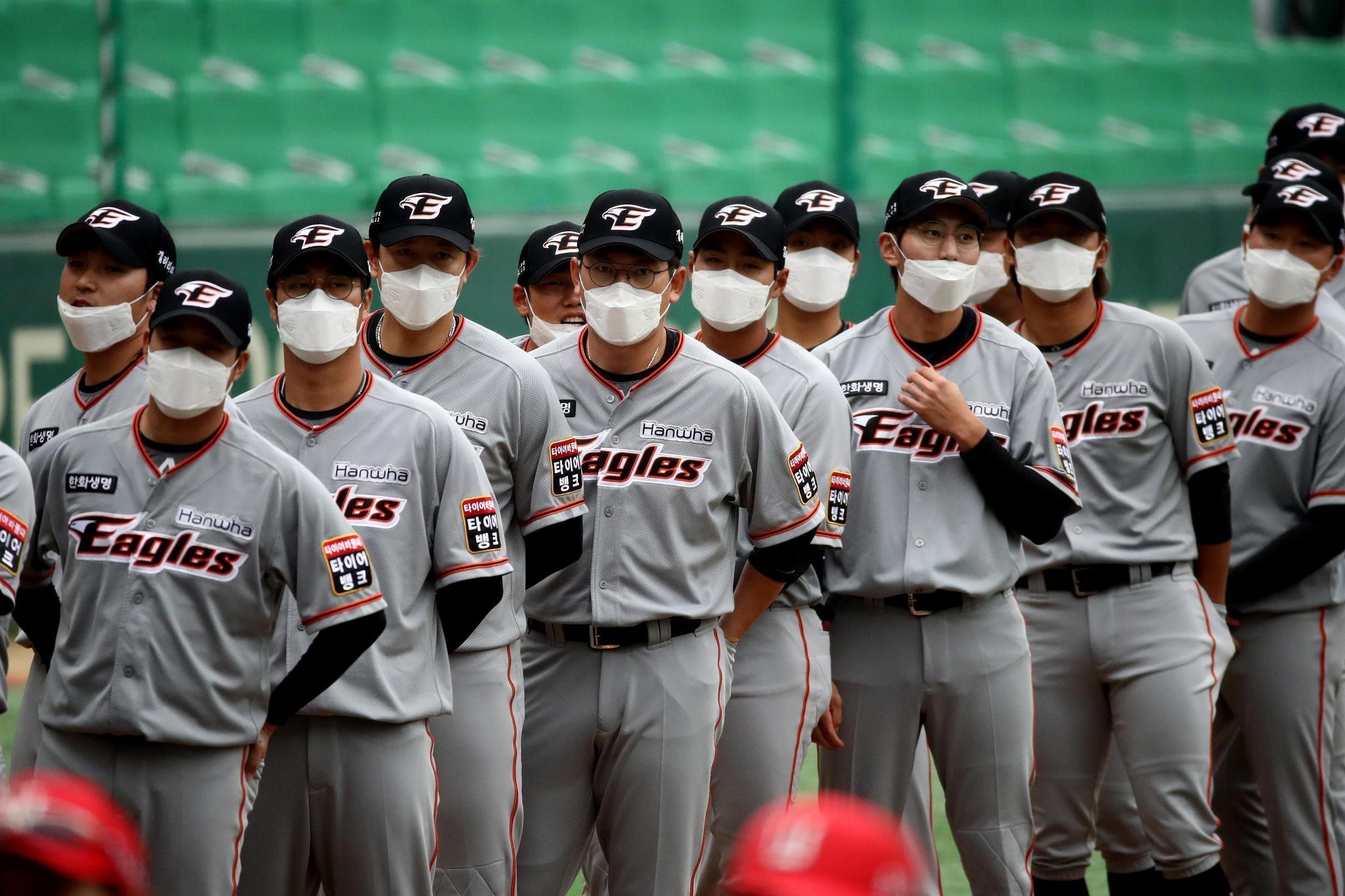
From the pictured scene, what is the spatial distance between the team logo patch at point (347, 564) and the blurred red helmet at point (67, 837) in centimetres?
150

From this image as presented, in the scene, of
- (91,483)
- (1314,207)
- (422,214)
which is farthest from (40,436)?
(1314,207)

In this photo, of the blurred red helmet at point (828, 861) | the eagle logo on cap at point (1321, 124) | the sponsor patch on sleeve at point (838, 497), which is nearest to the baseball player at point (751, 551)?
the sponsor patch on sleeve at point (838, 497)

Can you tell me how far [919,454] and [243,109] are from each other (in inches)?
281

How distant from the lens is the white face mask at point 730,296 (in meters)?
4.20

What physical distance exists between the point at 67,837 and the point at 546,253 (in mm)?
3515

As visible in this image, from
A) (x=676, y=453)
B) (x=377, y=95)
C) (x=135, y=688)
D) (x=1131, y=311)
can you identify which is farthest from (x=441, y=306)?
(x=377, y=95)

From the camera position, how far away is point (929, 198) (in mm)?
4320

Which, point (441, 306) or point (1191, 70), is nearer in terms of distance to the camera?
point (441, 306)

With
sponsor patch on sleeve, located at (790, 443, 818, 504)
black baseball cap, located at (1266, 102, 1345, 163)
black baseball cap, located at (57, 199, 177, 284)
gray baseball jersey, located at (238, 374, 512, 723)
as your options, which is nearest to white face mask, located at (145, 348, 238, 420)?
gray baseball jersey, located at (238, 374, 512, 723)

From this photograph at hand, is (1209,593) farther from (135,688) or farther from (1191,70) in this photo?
(1191,70)

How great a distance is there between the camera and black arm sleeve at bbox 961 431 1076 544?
409cm

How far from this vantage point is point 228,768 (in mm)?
3135

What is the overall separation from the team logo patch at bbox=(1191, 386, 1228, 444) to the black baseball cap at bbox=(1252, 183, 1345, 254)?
70 centimetres

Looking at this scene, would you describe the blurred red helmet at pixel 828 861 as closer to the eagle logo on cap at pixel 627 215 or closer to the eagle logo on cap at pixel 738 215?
the eagle logo on cap at pixel 627 215
